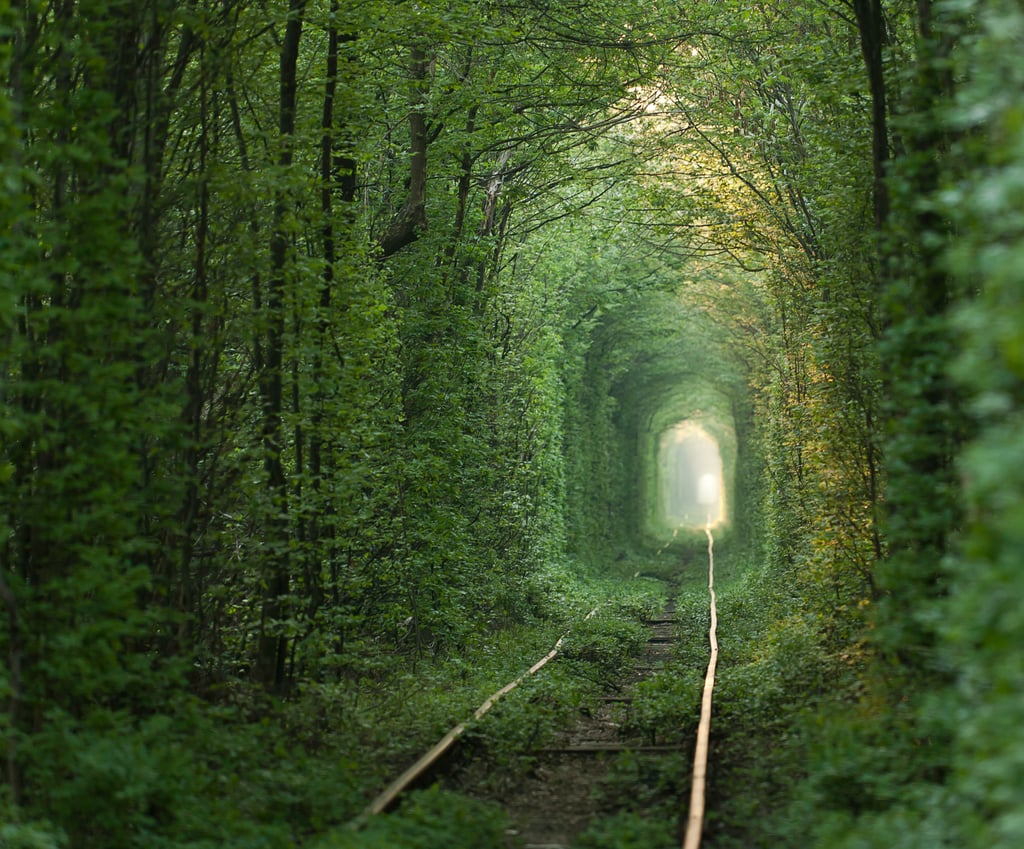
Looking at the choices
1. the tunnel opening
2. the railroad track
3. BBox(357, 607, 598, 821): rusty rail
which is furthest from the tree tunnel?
BBox(357, 607, 598, 821): rusty rail

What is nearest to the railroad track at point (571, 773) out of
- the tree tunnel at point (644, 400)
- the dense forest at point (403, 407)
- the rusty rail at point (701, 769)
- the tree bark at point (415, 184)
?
the rusty rail at point (701, 769)

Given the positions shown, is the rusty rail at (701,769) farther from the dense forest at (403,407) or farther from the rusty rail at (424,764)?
the rusty rail at (424,764)

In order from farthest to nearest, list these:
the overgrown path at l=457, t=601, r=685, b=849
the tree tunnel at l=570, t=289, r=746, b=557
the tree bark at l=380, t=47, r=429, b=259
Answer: the tree tunnel at l=570, t=289, r=746, b=557 < the tree bark at l=380, t=47, r=429, b=259 < the overgrown path at l=457, t=601, r=685, b=849

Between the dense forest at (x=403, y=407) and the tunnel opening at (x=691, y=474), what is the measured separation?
162 ft

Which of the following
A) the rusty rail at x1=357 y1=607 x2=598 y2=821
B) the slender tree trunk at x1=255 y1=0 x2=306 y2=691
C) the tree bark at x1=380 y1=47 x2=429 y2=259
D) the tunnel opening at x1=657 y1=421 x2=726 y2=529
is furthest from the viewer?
the tunnel opening at x1=657 y1=421 x2=726 y2=529

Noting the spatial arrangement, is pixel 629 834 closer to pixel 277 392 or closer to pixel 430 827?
pixel 430 827

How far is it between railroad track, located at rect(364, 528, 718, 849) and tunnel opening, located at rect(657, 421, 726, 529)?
5394 centimetres

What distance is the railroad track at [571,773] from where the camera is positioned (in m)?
7.03

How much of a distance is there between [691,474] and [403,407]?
117 m

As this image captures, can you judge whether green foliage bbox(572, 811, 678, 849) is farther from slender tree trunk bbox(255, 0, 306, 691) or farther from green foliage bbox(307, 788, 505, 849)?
slender tree trunk bbox(255, 0, 306, 691)

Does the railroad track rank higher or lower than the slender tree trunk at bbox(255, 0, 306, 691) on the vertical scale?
lower

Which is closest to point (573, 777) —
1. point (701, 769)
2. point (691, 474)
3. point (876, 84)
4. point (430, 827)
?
point (701, 769)

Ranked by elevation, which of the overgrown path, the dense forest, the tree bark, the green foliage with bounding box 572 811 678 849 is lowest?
the overgrown path

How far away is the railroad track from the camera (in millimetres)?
7031
